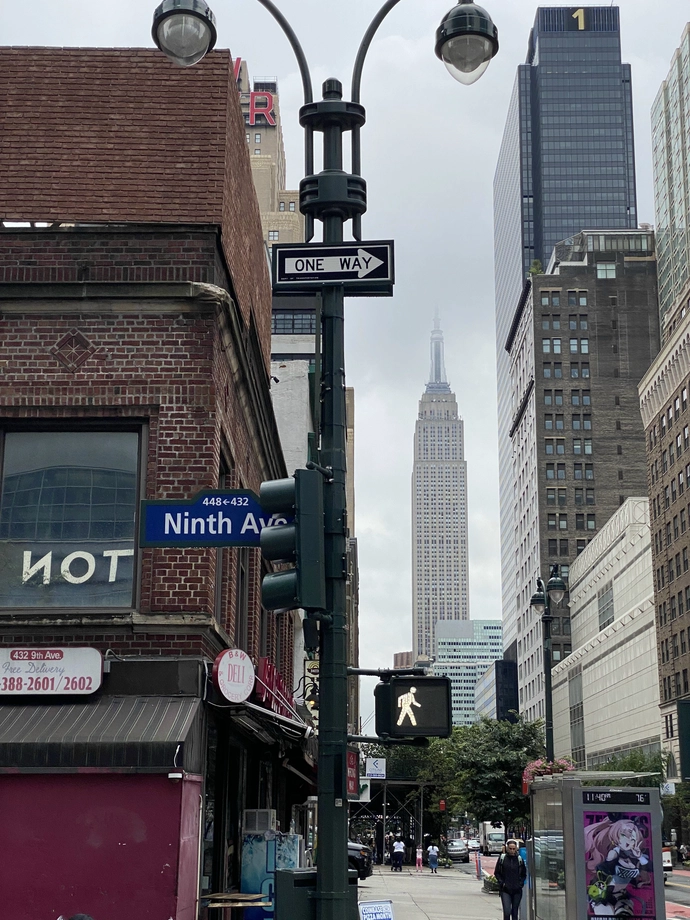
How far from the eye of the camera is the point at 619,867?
49.2 ft

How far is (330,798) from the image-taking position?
7.35 meters

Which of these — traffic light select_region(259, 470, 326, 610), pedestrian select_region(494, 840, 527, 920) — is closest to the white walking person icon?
traffic light select_region(259, 470, 326, 610)

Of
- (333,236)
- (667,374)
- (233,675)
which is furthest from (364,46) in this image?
(667,374)

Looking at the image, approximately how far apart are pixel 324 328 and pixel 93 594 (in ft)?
20.3

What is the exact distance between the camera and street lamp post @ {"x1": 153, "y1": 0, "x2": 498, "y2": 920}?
7.35 metres

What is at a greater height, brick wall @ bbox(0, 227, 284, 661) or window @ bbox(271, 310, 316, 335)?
window @ bbox(271, 310, 316, 335)

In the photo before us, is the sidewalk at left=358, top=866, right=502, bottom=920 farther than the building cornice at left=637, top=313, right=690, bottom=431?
No

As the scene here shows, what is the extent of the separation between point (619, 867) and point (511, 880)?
21.2ft

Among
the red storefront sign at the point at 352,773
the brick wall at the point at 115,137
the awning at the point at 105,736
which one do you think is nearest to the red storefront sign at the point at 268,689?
the awning at the point at 105,736

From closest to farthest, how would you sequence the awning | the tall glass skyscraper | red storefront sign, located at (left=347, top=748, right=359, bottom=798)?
red storefront sign, located at (left=347, top=748, right=359, bottom=798), the awning, the tall glass skyscraper

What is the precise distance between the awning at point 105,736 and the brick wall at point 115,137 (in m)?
6.25

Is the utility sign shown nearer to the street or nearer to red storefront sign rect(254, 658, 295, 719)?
red storefront sign rect(254, 658, 295, 719)

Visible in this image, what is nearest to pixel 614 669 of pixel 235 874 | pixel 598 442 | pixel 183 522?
pixel 598 442

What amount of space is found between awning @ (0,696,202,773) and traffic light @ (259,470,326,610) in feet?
16.0
